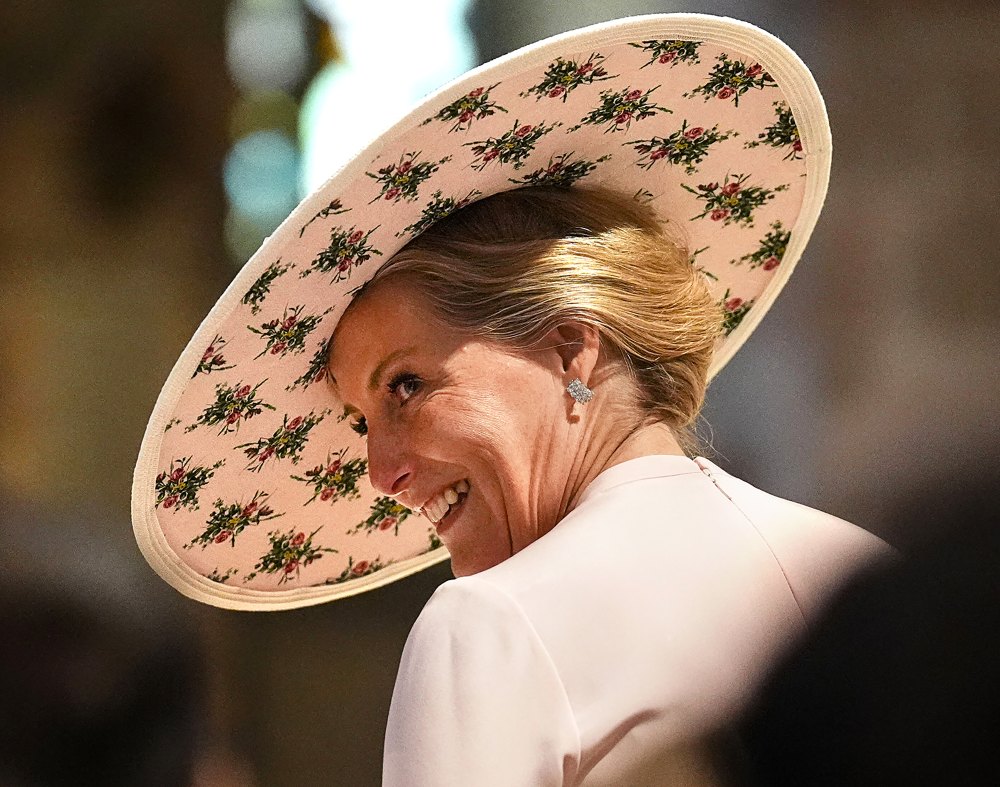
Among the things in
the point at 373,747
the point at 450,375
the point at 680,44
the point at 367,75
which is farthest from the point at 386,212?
the point at 367,75

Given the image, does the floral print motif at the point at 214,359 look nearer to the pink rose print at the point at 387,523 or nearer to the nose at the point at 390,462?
the nose at the point at 390,462

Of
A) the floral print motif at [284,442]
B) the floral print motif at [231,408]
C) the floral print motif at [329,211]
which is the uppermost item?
the floral print motif at [329,211]

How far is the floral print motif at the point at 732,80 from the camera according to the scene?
0.84 meters

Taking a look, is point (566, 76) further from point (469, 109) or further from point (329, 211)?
point (329, 211)

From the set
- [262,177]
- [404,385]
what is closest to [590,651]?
[404,385]

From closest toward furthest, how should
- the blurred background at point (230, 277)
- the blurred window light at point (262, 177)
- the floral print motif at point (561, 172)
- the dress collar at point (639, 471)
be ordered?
the dress collar at point (639, 471), the floral print motif at point (561, 172), the blurred background at point (230, 277), the blurred window light at point (262, 177)

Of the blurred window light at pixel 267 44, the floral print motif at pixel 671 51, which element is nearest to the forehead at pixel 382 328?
the floral print motif at pixel 671 51

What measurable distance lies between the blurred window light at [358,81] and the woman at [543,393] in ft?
2.83

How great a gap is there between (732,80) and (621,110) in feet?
0.25

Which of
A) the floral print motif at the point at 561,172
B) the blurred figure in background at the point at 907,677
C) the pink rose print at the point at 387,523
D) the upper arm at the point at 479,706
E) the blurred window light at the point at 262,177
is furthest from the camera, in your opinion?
the blurred window light at the point at 262,177

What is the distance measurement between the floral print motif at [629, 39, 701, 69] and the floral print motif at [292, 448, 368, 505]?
1.30 feet

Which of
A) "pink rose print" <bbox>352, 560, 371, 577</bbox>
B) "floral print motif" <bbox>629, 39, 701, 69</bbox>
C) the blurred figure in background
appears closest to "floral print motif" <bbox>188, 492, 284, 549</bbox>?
"pink rose print" <bbox>352, 560, 371, 577</bbox>

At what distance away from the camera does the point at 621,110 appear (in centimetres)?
84

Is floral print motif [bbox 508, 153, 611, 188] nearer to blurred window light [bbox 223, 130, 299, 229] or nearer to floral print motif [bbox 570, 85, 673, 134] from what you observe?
floral print motif [bbox 570, 85, 673, 134]
